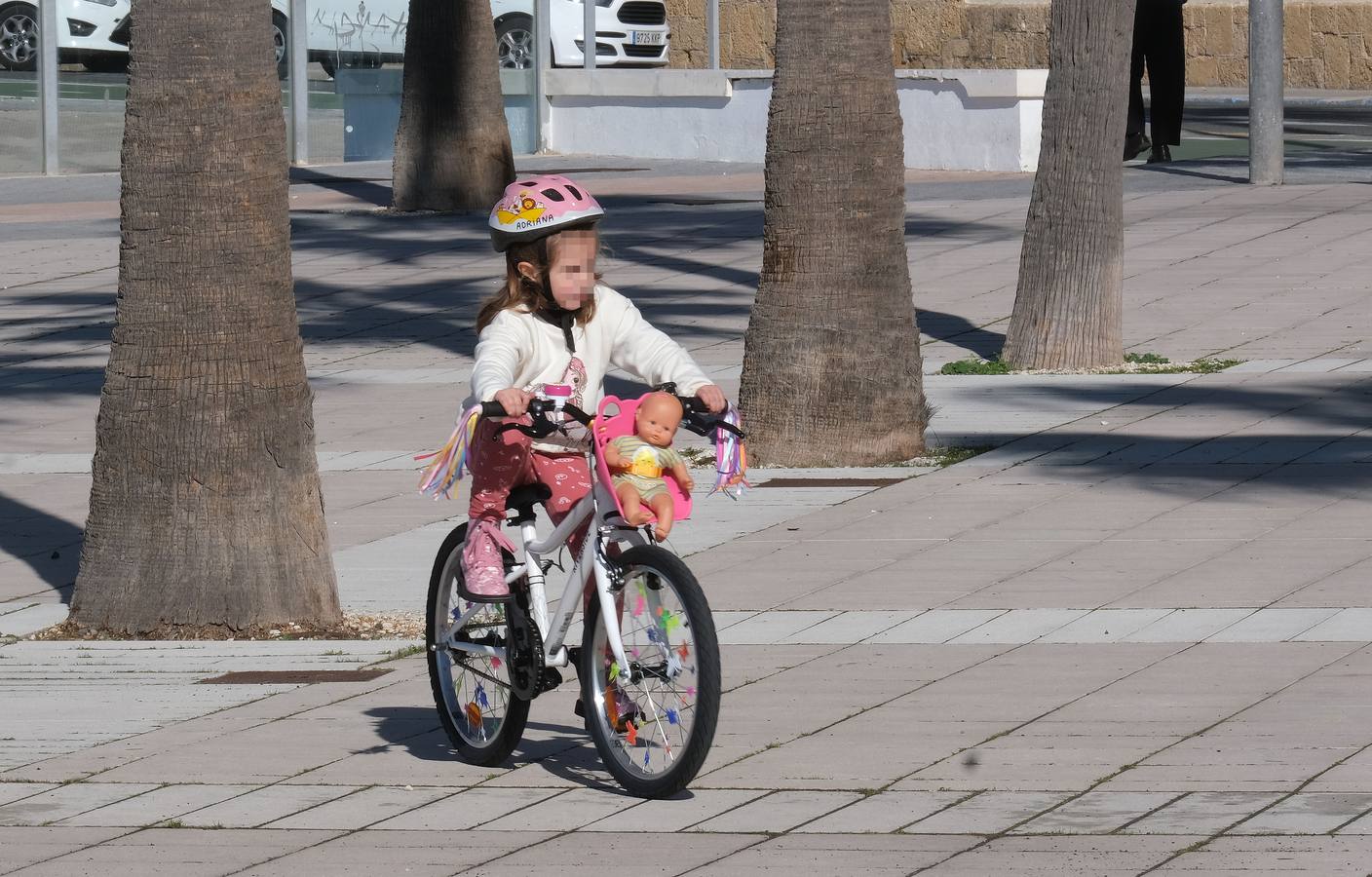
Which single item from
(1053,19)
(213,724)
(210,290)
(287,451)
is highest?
(1053,19)

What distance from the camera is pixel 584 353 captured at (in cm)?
588

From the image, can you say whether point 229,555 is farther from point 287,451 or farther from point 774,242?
point 774,242

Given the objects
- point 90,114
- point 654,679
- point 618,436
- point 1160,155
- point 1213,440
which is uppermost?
point 90,114

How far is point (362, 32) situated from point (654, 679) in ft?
71.8

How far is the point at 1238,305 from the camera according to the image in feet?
49.1

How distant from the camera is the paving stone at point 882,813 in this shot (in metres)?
5.35

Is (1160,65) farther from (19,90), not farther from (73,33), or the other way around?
(19,90)

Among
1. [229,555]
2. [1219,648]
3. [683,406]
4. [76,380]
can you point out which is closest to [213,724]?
[229,555]

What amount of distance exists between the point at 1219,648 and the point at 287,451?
3194 millimetres

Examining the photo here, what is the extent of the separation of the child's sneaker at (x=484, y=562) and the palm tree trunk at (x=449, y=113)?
15.4 meters

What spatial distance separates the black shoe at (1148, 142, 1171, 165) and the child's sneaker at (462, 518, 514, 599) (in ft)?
59.8

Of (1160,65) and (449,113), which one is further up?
(1160,65)

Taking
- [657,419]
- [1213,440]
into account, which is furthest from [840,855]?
[1213,440]

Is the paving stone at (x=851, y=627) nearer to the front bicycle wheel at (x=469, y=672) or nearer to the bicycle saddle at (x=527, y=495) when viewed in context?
the front bicycle wheel at (x=469, y=672)
